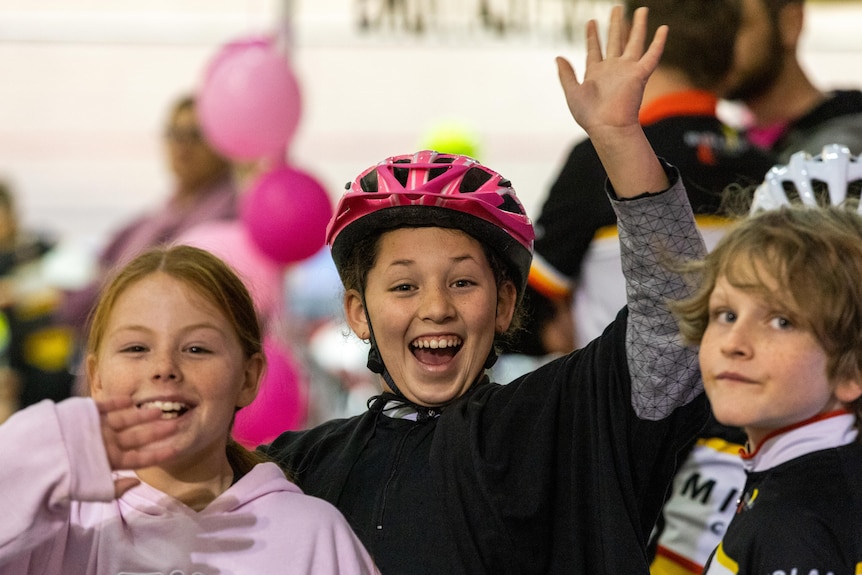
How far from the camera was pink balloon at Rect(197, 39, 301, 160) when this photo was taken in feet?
21.2

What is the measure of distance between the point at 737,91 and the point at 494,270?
1982mm

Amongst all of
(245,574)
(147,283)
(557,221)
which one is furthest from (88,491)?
(557,221)

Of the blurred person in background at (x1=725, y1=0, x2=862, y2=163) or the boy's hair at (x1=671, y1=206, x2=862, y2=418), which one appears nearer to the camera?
the boy's hair at (x1=671, y1=206, x2=862, y2=418)

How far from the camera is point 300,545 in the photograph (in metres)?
2.41

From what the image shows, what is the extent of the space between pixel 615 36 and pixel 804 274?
58 centimetres

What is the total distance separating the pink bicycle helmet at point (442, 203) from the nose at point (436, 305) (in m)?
0.14

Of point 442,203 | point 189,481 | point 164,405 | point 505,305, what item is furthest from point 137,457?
point 505,305

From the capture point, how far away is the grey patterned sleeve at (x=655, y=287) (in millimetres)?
2395

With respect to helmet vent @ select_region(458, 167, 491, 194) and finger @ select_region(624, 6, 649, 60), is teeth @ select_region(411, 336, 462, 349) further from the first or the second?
finger @ select_region(624, 6, 649, 60)

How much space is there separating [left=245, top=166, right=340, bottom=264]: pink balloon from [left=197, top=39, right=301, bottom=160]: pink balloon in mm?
239

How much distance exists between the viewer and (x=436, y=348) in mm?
2703

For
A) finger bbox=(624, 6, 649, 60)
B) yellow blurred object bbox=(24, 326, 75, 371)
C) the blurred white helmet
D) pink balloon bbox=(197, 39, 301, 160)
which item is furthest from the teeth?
yellow blurred object bbox=(24, 326, 75, 371)

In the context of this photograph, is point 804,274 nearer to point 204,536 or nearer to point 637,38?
point 637,38

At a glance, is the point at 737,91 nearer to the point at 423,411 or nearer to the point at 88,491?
the point at 423,411
